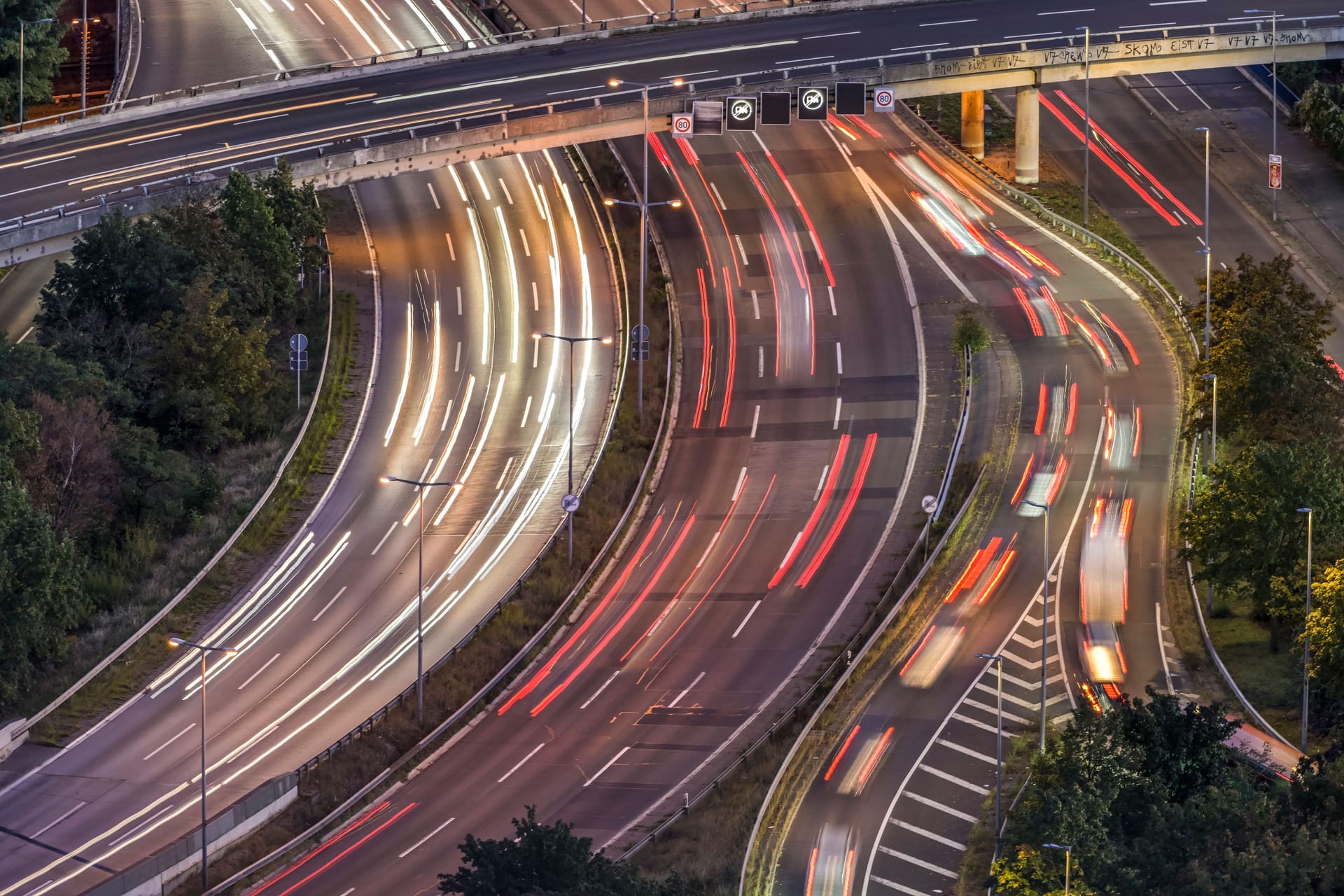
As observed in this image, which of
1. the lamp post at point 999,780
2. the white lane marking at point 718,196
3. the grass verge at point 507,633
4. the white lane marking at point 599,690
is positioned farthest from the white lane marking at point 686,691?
the white lane marking at point 718,196

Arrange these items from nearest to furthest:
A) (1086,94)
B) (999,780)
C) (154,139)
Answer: (999,780)
(154,139)
(1086,94)

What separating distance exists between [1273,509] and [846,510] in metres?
19.5

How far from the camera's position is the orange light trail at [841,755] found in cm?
7322

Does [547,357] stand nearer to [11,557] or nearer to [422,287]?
[422,287]

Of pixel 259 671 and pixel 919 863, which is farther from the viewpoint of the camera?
pixel 259 671

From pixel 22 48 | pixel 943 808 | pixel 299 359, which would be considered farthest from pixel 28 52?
pixel 943 808

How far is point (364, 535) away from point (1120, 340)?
133 ft

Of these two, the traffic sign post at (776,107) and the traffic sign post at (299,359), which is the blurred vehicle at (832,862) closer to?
the traffic sign post at (299,359)

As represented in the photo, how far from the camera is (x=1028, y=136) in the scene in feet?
390

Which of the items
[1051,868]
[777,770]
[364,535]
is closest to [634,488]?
[364,535]

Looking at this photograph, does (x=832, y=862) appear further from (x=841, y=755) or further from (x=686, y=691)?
(x=686, y=691)

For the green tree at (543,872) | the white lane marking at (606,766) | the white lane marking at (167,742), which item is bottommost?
the green tree at (543,872)

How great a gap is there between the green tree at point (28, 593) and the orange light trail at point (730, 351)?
33.1 m

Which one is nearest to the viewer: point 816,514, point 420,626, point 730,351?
point 420,626
